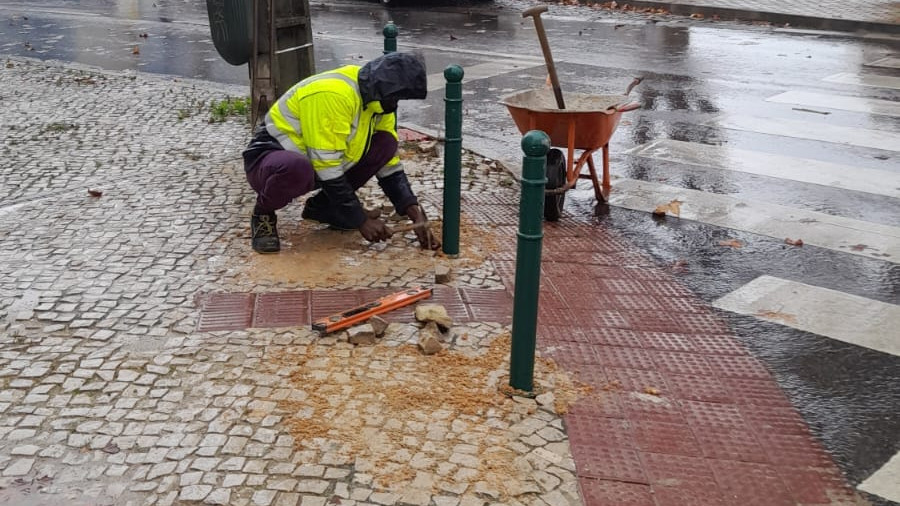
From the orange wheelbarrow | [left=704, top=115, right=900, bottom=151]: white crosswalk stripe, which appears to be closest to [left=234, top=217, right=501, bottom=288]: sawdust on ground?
the orange wheelbarrow

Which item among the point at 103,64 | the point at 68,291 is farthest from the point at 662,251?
the point at 103,64

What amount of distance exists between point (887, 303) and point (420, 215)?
8.96ft

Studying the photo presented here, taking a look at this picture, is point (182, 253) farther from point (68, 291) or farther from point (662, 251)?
point (662, 251)

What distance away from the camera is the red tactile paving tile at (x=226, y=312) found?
4.75m

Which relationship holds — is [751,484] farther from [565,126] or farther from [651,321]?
[565,126]

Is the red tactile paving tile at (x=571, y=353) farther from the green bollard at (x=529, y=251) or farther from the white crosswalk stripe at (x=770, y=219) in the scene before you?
the white crosswalk stripe at (x=770, y=219)

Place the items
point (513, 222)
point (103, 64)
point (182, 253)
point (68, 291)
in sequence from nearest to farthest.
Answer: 1. point (68, 291)
2. point (182, 253)
3. point (513, 222)
4. point (103, 64)

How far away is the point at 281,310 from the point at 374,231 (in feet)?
2.70

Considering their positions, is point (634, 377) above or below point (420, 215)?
below

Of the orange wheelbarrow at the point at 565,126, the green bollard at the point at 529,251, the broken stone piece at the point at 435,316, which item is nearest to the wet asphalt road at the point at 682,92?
the orange wheelbarrow at the point at 565,126

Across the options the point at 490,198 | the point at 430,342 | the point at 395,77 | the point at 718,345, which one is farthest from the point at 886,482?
the point at 490,198

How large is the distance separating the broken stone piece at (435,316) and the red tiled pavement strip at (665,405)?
47cm

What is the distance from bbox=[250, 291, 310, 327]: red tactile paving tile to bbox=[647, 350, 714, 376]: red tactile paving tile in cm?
177

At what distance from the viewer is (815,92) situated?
10336 millimetres
